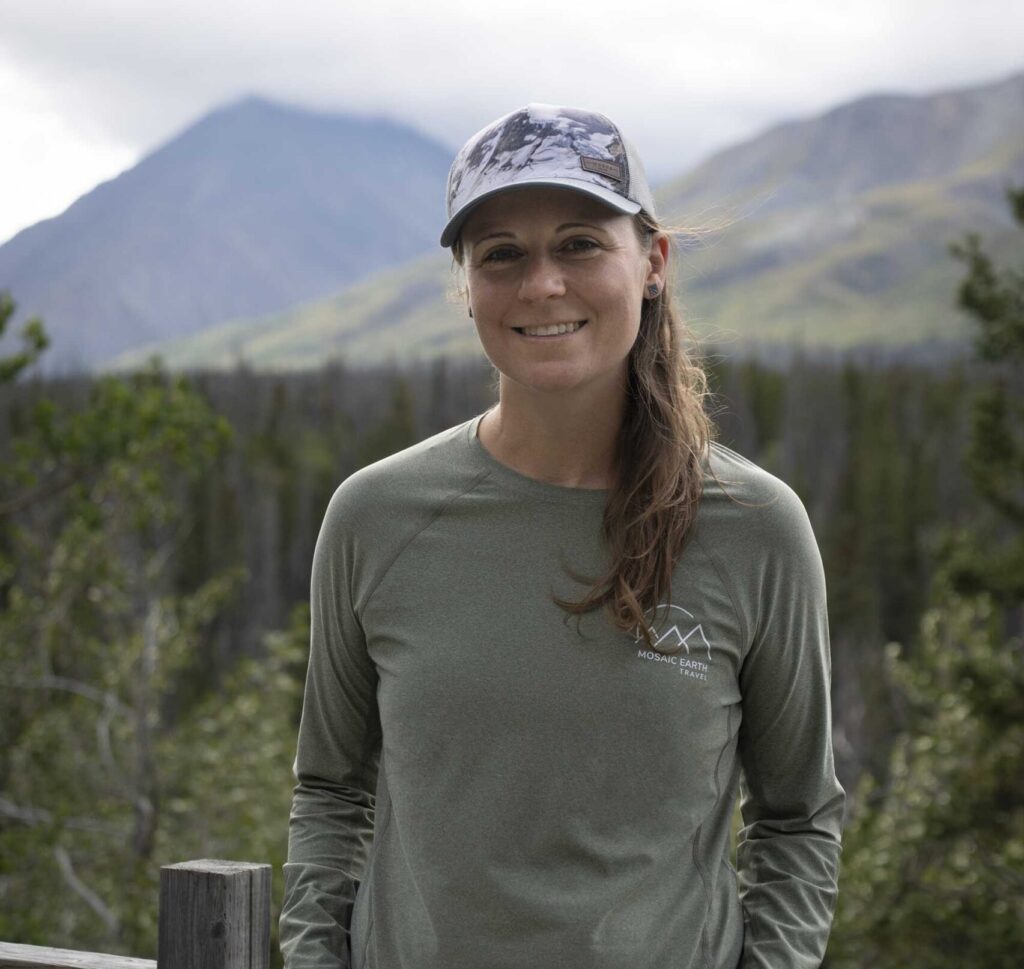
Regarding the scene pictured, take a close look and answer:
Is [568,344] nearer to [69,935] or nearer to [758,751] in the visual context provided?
[758,751]

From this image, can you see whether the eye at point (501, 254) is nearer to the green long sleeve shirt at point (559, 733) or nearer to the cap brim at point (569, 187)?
the cap brim at point (569, 187)

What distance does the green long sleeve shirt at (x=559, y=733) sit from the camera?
2072 mm

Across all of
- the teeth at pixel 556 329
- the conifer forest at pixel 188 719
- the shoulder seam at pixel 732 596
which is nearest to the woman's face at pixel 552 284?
the teeth at pixel 556 329

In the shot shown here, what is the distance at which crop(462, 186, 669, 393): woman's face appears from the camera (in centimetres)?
214

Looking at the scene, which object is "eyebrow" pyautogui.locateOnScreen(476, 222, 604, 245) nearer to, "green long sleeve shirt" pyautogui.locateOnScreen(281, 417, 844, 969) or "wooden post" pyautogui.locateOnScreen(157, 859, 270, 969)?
"green long sleeve shirt" pyautogui.locateOnScreen(281, 417, 844, 969)

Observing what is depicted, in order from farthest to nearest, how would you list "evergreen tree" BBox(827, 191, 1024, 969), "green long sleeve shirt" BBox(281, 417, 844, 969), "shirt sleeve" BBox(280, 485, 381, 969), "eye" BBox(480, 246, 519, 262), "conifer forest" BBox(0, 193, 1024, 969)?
1. "evergreen tree" BBox(827, 191, 1024, 969)
2. "conifer forest" BBox(0, 193, 1024, 969)
3. "shirt sleeve" BBox(280, 485, 381, 969)
4. "eye" BBox(480, 246, 519, 262)
5. "green long sleeve shirt" BBox(281, 417, 844, 969)

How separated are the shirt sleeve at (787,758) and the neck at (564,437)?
289mm

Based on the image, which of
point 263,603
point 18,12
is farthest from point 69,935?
point 263,603

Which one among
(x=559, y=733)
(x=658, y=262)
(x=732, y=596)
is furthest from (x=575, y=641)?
(x=658, y=262)

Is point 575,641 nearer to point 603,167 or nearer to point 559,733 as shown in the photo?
point 559,733

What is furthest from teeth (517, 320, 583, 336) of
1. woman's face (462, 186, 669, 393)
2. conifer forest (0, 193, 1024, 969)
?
conifer forest (0, 193, 1024, 969)

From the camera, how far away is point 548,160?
83.0 inches

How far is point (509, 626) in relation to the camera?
2150mm

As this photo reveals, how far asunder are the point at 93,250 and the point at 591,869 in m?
3.13
